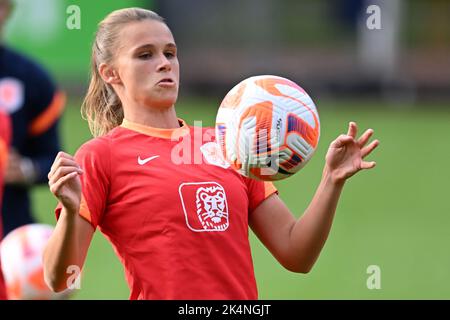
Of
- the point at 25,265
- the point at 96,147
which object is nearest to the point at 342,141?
the point at 96,147

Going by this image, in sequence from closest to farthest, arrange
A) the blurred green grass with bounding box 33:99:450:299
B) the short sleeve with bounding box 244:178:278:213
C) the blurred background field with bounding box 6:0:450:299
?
the short sleeve with bounding box 244:178:278:213 → the blurred green grass with bounding box 33:99:450:299 → the blurred background field with bounding box 6:0:450:299

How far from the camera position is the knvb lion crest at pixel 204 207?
412 centimetres

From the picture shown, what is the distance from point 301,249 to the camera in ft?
14.5

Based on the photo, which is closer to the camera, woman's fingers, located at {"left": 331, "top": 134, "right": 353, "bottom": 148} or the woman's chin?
woman's fingers, located at {"left": 331, "top": 134, "right": 353, "bottom": 148}

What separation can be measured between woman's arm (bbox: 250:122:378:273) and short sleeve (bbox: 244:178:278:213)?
22 mm

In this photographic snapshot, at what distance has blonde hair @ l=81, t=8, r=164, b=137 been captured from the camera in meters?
4.45

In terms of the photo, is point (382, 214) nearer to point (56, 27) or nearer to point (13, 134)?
point (13, 134)

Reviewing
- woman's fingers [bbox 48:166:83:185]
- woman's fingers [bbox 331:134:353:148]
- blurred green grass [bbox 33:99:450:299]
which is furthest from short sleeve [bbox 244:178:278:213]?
blurred green grass [bbox 33:99:450:299]

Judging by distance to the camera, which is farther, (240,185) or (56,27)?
(56,27)

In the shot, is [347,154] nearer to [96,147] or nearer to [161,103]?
[161,103]

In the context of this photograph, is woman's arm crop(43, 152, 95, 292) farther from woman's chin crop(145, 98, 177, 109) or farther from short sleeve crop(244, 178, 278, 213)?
short sleeve crop(244, 178, 278, 213)
